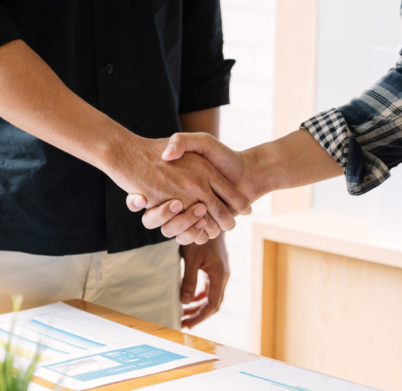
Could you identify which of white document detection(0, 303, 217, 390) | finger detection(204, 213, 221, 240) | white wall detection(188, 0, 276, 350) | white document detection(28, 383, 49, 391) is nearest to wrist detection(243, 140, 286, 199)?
finger detection(204, 213, 221, 240)

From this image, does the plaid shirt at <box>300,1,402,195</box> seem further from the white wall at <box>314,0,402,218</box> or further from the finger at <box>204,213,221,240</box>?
the white wall at <box>314,0,402,218</box>

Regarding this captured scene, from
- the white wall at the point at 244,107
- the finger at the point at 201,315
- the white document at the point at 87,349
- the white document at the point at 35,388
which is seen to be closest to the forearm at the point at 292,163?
the finger at the point at 201,315

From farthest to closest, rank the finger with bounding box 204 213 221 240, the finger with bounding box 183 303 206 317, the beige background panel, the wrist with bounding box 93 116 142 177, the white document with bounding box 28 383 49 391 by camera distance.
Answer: the beige background panel, the finger with bounding box 183 303 206 317, the finger with bounding box 204 213 221 240, the wrist with bounding box 93 116 142 177, the white document with bounding box 28 383 49 391

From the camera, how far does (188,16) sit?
4.12 feet

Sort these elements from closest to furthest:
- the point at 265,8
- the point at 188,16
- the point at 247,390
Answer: the point at 247,390 < the point at 188,16 < the point at 265,8

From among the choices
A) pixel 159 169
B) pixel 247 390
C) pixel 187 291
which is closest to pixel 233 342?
pixel 187 291

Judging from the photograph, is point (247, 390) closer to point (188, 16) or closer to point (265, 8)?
point (188, 16)

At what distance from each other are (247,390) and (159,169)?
0.47 meters

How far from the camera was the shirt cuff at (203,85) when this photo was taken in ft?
4.17

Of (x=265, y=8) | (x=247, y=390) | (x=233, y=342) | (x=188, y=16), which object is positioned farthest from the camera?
(x=233, y=342)

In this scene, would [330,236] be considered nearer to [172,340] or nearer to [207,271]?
[207,271]

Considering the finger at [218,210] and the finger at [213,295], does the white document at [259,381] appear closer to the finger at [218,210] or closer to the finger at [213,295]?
the finger at [218,210]

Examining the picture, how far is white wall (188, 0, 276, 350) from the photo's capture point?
6.82 ft

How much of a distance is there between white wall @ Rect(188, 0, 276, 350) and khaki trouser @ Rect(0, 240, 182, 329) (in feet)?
3.09
